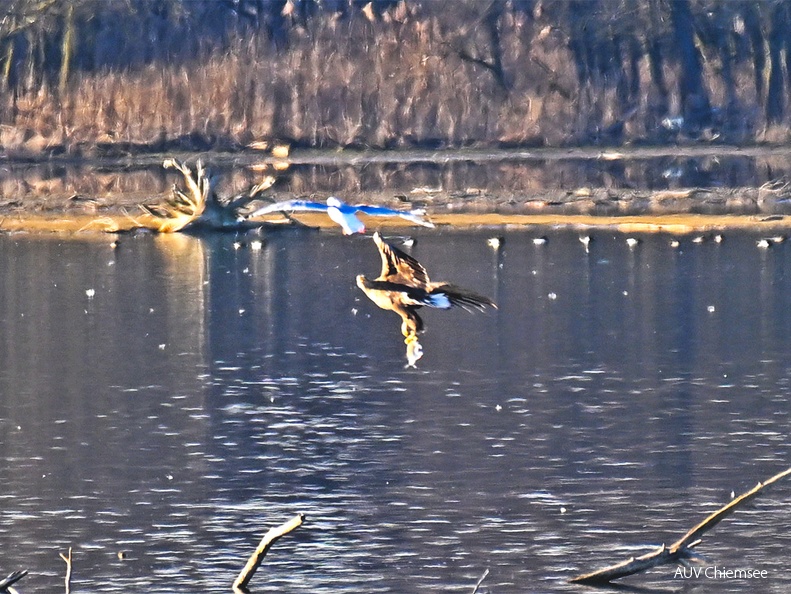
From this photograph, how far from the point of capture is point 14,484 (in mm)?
19125

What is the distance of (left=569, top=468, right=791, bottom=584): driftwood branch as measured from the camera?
38.4 ft

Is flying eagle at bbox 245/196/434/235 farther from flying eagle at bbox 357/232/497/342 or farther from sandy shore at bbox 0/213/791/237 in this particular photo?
sandy shore at bbox 0/213/791/237

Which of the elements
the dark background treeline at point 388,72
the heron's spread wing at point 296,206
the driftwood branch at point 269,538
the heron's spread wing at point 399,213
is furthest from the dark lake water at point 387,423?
the dark background treeline at point 388,72

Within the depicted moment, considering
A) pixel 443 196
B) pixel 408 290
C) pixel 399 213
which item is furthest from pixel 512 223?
pixel 399 213

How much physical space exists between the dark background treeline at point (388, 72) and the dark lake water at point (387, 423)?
1899cm

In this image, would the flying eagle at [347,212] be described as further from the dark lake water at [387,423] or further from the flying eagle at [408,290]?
the dark lake water at [387,423]

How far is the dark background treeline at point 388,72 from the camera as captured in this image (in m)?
57.7

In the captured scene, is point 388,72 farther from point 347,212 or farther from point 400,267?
point 347,212

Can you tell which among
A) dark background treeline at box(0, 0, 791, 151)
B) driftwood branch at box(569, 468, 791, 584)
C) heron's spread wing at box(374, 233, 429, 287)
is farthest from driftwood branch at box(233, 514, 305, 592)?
dark background treeline at box(0, 0, 791, 151)

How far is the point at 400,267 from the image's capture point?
41.0ft

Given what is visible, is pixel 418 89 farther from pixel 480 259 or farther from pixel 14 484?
pixel 14 484

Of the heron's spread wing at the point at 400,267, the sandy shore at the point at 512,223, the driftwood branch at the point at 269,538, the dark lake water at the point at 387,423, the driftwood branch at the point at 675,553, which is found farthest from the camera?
the sandy shore at the point at 512,223

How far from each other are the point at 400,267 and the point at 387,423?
998cm

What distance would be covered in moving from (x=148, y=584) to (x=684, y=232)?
3113 cm
